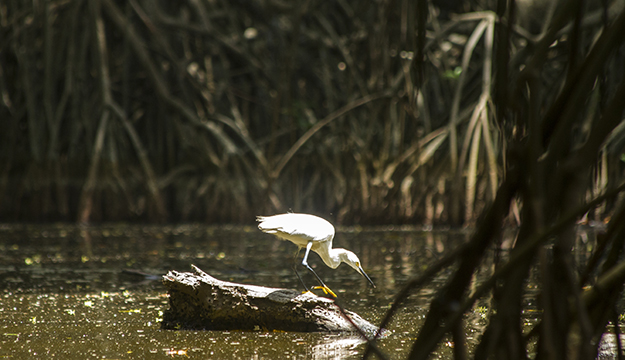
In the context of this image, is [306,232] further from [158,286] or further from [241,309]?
[158,286]

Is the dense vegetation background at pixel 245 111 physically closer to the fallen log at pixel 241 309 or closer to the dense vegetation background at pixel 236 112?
the dense vegetation background at pixel 236 112

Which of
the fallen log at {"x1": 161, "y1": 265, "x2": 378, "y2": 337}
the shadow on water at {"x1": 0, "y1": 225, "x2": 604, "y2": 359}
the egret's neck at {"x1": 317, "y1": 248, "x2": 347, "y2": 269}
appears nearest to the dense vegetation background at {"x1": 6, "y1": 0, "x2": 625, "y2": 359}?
the shadow on water at {"x1": 0, "y1": 225, "x2": 604, "y2": 359}

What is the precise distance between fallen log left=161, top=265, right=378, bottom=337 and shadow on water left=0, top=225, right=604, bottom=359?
72 mm

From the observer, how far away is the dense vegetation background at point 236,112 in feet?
32.4

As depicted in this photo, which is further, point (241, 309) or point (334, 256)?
point (334, 256)

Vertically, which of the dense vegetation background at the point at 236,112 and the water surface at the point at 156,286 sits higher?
the dense vegetation background at the point at 236,112

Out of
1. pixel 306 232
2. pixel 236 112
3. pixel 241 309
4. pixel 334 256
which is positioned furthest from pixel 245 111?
pixel 241 309

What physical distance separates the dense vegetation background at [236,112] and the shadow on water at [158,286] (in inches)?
51.2

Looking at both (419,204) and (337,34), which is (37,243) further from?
(337,34)

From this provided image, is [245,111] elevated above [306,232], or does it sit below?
above

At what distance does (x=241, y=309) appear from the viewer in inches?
130

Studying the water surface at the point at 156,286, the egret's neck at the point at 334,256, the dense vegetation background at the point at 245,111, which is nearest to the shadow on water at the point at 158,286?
the water surface at the point at 156,286

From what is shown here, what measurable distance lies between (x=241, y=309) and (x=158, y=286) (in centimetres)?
147

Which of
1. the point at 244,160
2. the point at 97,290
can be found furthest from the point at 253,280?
the point at 244,160
